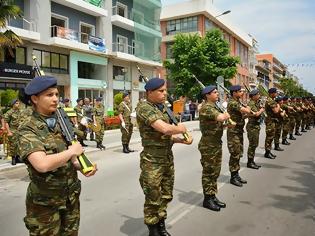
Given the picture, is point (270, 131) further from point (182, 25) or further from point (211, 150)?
point (182, 25)

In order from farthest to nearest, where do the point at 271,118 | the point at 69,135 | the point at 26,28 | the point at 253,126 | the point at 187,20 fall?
1. the point at 187,20
2. the point at 26,28
3. the point at 271,118
4. the point at 253,126
5. the point at 69,135

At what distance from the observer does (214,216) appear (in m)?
5.71

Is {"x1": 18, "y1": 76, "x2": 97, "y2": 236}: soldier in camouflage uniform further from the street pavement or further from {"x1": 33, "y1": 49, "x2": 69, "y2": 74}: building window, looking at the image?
{"x1": 33, "y1": 49, "x2": 69, "y2": 74}: building window

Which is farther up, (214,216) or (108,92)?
(108,92)

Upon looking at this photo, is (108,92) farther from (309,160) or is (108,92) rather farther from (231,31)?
(231,31)

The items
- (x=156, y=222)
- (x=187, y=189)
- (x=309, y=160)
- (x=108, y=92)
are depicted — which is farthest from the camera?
(x=108, y=92)

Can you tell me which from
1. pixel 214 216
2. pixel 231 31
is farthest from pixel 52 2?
pixel 231 31

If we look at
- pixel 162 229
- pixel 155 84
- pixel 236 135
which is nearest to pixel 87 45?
pixel 236 135

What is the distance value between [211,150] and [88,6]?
22497mm

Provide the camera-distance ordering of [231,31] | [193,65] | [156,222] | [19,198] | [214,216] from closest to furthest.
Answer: [156,222]
[214,216]
[19,198]
[193,65]
[231,31]

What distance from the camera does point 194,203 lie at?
6410 millimetres

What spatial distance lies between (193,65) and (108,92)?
8.26 meters

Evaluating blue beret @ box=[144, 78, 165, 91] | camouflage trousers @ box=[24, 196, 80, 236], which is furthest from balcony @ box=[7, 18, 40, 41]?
→ camouflage trousers @ box=[24, 196, 80, 236]

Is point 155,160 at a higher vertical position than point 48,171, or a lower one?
lower
